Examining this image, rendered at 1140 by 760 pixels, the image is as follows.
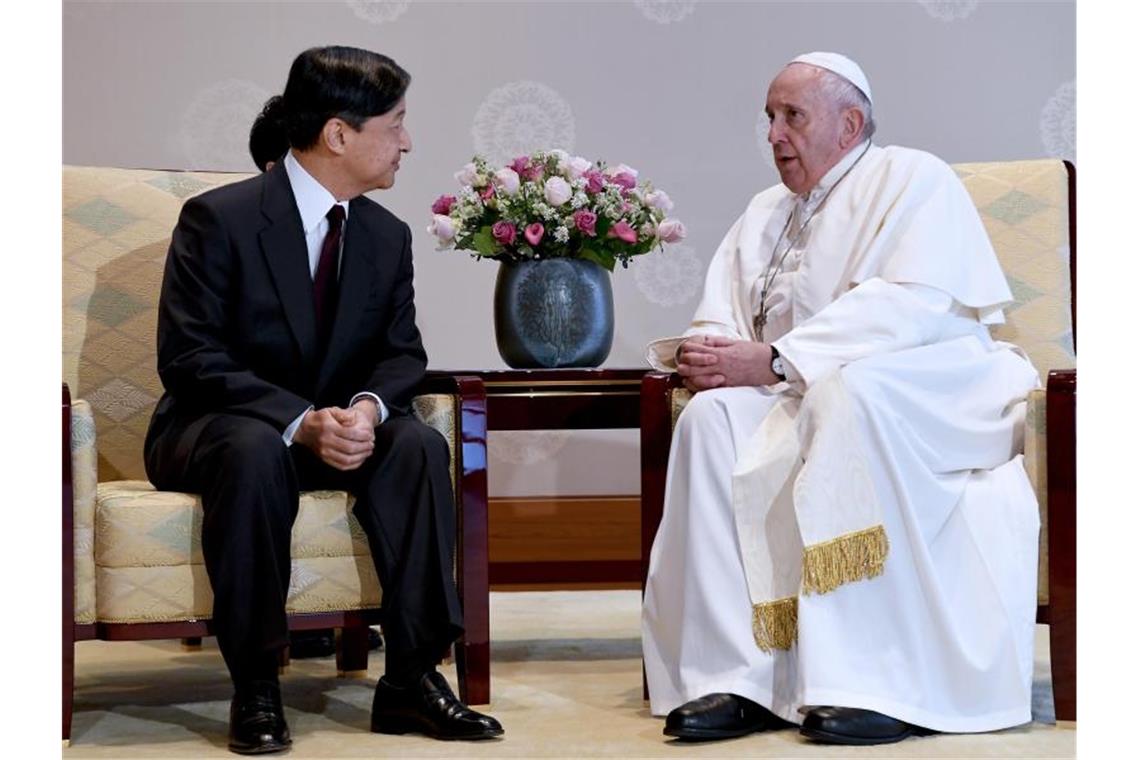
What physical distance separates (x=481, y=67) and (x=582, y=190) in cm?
152

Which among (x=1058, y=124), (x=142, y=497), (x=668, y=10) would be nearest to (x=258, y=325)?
(x=142, y=497)

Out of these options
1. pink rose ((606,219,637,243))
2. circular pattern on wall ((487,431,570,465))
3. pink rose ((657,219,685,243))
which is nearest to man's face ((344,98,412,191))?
pink rose ((606,219,637,243))

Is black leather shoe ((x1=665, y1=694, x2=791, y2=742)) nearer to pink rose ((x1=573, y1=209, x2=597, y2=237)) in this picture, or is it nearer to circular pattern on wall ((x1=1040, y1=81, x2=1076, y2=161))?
pink rose ((x1=573, y1=209, x2=597, y2=237))

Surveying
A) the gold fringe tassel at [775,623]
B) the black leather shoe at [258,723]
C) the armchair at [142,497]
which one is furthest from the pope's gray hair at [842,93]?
the black leather shoe at [258,723]

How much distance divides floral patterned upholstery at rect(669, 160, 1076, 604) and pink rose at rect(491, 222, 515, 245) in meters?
1.18

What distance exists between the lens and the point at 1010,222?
12.9 ft

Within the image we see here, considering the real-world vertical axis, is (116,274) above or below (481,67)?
below

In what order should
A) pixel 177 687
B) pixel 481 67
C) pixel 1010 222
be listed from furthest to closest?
pixel 481 67 → pixel 1010 222 → pixel 177 687

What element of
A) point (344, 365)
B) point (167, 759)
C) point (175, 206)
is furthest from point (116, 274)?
point (167, 759)

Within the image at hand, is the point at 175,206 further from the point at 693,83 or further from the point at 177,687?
the point at 693,83

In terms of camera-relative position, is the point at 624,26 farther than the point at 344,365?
Yes

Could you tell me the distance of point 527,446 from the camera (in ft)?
17.6

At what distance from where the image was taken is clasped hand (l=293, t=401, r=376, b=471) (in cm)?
309

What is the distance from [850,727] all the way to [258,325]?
146 centimetres
